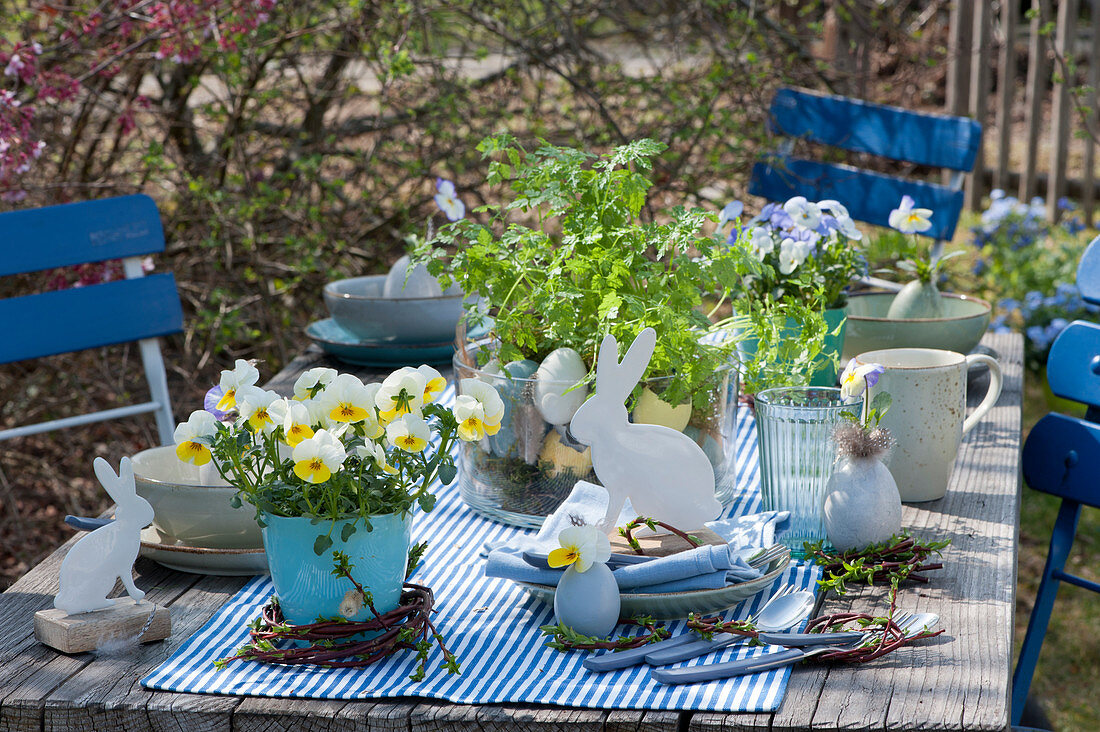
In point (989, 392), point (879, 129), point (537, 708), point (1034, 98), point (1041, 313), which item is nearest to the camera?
point (537, 708)

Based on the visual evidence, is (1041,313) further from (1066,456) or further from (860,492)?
(860,492)

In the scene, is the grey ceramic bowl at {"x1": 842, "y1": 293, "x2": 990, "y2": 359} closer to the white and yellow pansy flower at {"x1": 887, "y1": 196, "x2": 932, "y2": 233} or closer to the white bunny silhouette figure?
the white and yellow pansy flower at {"x1": 887, "y1": 196, "x2": 932, "y2": 233}

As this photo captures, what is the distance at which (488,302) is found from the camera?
1356 mm

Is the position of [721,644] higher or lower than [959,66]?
lower

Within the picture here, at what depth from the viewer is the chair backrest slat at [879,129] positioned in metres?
2.56

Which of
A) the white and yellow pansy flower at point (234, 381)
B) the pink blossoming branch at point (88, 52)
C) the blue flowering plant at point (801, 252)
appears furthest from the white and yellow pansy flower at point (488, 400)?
the pink blossoming branch at point (88, 52)

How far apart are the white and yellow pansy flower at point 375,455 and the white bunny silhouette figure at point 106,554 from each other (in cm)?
23

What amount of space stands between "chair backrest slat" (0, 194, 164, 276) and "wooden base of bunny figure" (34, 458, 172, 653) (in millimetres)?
1150

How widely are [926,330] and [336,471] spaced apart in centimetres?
114

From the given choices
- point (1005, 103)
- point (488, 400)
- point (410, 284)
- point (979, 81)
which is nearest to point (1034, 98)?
point (1005, 103)

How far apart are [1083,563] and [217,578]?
2.77 metres

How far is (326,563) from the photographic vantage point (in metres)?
1.01

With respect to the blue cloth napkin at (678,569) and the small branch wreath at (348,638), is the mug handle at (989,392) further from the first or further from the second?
the small branch wreath at (348,638)

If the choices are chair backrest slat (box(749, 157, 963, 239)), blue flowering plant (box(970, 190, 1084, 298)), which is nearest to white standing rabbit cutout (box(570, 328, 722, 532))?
chair backrest slat (box(749, 157, 963, 239))
